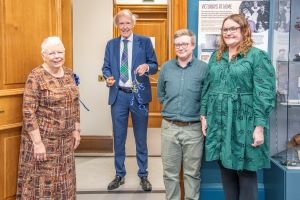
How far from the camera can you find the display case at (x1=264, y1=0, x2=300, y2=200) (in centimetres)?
275

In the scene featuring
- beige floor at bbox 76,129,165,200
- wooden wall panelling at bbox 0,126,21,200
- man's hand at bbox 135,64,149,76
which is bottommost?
beige floor at bbox 76,129,165,200

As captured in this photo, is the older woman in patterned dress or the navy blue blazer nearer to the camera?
the older woman in patterned dress

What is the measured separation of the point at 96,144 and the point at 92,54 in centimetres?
114

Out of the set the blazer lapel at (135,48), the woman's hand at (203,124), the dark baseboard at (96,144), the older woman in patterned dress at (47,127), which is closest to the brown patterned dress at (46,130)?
the older woman in patterned dress at (47,127)

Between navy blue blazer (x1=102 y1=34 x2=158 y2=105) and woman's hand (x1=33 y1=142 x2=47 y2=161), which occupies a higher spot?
navy blue blazer (x1=102 y1=34 x2=158 y2=105)

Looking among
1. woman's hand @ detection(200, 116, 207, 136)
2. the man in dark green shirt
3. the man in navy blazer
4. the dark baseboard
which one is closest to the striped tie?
the man in navy blazer

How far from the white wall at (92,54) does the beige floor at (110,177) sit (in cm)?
47

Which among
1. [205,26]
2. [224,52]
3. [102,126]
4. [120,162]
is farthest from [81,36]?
[224,52]

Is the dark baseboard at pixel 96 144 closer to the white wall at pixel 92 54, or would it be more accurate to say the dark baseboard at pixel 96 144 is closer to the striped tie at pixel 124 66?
the white wall at pixel 92 54

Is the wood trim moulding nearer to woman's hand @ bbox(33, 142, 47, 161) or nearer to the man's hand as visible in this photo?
woman's hand @ bbox(33, 142, 47, 161)

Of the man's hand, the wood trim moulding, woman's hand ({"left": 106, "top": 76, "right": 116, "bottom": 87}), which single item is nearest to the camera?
the wood trim moulding

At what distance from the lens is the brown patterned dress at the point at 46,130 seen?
2.47 m

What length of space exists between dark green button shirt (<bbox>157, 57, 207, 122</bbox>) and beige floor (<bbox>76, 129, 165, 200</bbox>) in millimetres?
1066

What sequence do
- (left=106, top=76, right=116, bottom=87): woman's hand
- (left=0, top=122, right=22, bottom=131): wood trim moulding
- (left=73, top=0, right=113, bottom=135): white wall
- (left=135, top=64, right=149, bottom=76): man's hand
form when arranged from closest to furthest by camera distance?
(left=0, top=122, right=22, bottom=131): wood trim moulding → (left=135, top=64, right=149, bottom=76): man's hand → (left=106, top=76, right=116, bottom=87): woman's hand → (left=73, top=0, right=113, bottom=135): white wall
